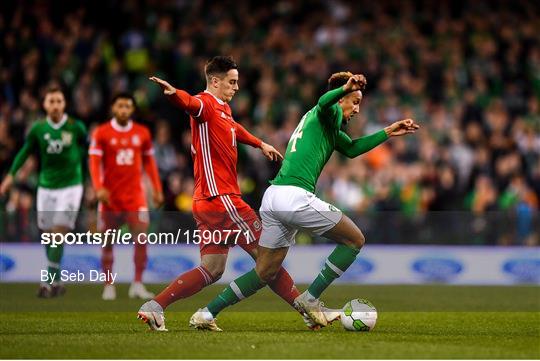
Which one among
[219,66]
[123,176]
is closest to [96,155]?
[123,176]

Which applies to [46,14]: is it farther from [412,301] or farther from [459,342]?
[459,342]

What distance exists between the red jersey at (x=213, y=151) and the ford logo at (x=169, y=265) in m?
5.41

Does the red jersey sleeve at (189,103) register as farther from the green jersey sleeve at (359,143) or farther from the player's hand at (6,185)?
the player's hand at (6,185)

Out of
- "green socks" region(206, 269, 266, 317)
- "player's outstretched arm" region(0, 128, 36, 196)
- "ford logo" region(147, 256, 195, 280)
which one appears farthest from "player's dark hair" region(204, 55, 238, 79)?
"ford logo" region(147, 256, 195, 280)

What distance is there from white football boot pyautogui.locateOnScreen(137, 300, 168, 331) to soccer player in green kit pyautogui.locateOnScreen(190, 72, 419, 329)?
13.8 inches

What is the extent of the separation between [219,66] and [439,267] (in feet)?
26.5

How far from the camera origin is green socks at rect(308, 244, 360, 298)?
33.1ft

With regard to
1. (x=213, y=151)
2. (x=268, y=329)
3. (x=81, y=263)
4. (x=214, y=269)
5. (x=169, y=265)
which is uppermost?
(x=213, y=151)

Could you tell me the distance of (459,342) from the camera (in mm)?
9383

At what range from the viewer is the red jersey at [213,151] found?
10109 millimetres

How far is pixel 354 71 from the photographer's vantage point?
2153 cm

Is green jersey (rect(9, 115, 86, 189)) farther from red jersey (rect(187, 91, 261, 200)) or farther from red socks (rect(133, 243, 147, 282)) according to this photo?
red jersey (rect(187, 91, 261, 200))

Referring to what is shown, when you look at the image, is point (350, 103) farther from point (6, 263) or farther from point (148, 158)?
point (6, 263)

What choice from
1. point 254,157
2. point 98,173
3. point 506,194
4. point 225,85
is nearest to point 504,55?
point 506,194
